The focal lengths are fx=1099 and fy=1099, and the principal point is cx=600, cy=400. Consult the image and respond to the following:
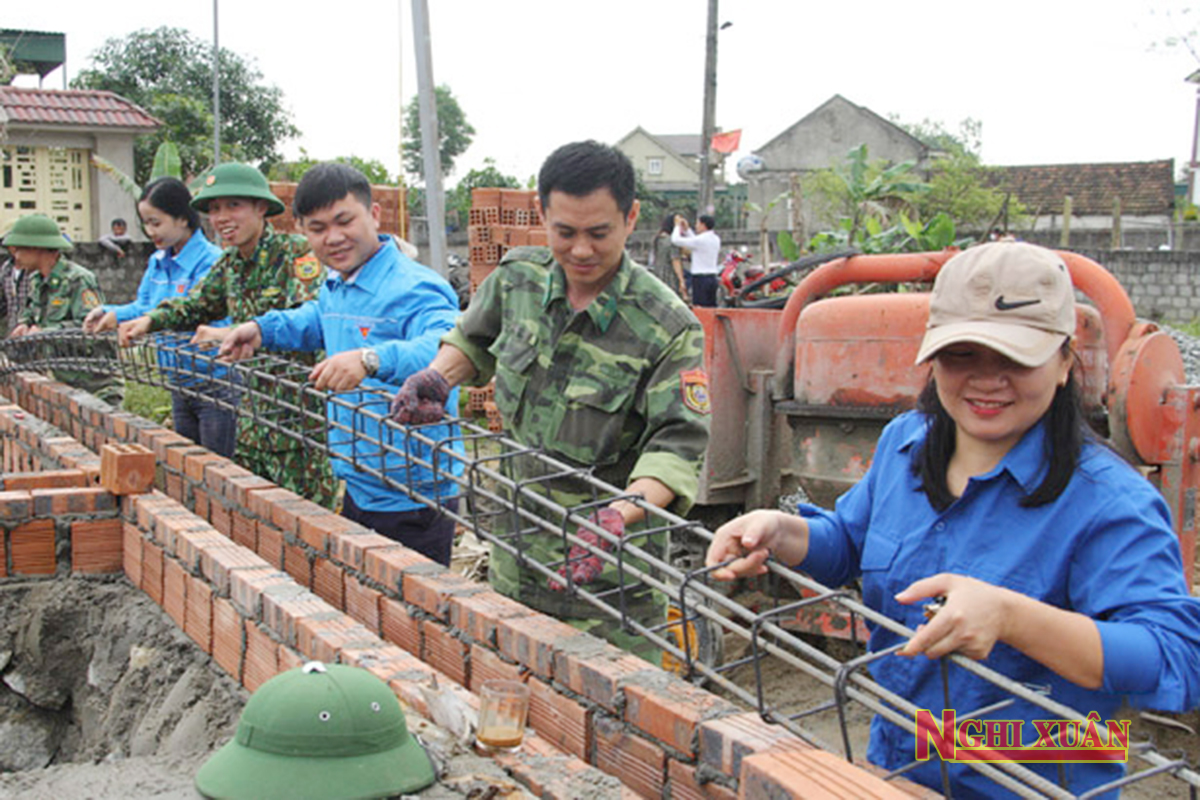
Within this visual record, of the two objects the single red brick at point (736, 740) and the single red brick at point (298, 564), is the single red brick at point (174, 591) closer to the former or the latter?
the single red brick at point (298, 564)

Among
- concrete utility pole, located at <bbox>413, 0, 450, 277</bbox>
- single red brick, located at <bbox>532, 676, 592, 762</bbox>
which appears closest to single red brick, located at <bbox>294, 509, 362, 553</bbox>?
single red brick, located at <bbox>532, 676, 592, 762</bbox>

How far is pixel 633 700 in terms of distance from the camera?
2109 millimetres

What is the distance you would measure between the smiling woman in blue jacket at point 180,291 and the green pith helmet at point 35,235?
1.74m

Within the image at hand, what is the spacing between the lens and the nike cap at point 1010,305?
1.57 m

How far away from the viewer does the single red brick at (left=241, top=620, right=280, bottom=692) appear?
268cm

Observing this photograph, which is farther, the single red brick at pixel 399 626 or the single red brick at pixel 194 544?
the single red brick at pixel 194 544

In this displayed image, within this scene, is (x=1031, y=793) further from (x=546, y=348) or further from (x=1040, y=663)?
(x=546, y=348)

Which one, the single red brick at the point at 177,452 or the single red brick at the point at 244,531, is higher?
the single red brick at the point at 177,452

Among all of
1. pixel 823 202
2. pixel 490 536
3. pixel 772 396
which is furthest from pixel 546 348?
pixel 823 202

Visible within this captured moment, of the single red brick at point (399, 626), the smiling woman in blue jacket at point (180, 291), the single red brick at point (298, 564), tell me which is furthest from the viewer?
the smiling woman in blue jacket at point (180, 291)

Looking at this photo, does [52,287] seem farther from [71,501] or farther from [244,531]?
[244,531]

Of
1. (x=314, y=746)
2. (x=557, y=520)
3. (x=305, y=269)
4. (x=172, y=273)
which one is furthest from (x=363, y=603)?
(x=172, y=273)

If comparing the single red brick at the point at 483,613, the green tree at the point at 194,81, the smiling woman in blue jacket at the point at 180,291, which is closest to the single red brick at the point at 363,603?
the single red brick at the point at 483,613

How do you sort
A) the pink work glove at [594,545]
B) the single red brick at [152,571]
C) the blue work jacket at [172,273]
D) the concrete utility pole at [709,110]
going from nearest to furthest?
1. the pink work glove at [594,545]
2. the single red brick at [152,571]
3. the blue work jacket at [172,273]
4. the concrete utility pole at [709,110]
